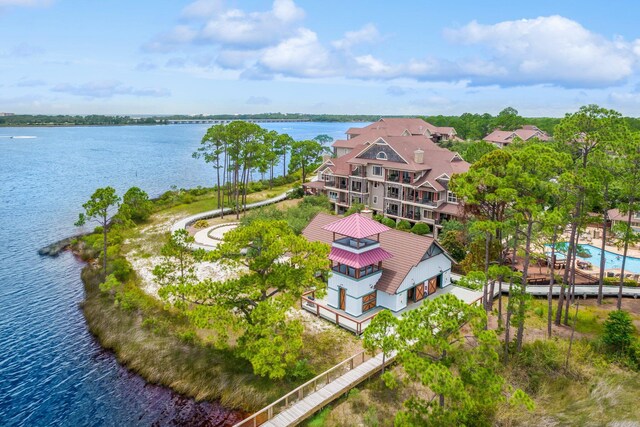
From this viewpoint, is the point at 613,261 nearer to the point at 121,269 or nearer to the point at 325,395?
the point at 325,395

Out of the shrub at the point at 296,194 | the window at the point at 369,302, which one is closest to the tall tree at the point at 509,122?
the shrub at the point at 296,194

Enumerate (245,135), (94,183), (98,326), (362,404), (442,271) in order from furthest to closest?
1. (94,183)
2. (245,135)
3. (442,271)
4. (98,326)
5. (362,404)

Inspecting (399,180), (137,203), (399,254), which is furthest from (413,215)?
A: (137,203)

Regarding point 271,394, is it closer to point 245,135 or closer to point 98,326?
point 98,326

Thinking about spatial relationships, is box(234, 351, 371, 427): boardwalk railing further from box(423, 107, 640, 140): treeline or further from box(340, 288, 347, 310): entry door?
box(423, 107, 640, 140): treeline

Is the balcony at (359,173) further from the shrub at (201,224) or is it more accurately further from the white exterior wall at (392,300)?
the white exterior wall at (392,300)

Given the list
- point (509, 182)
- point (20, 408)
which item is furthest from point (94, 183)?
point (509, 182)
